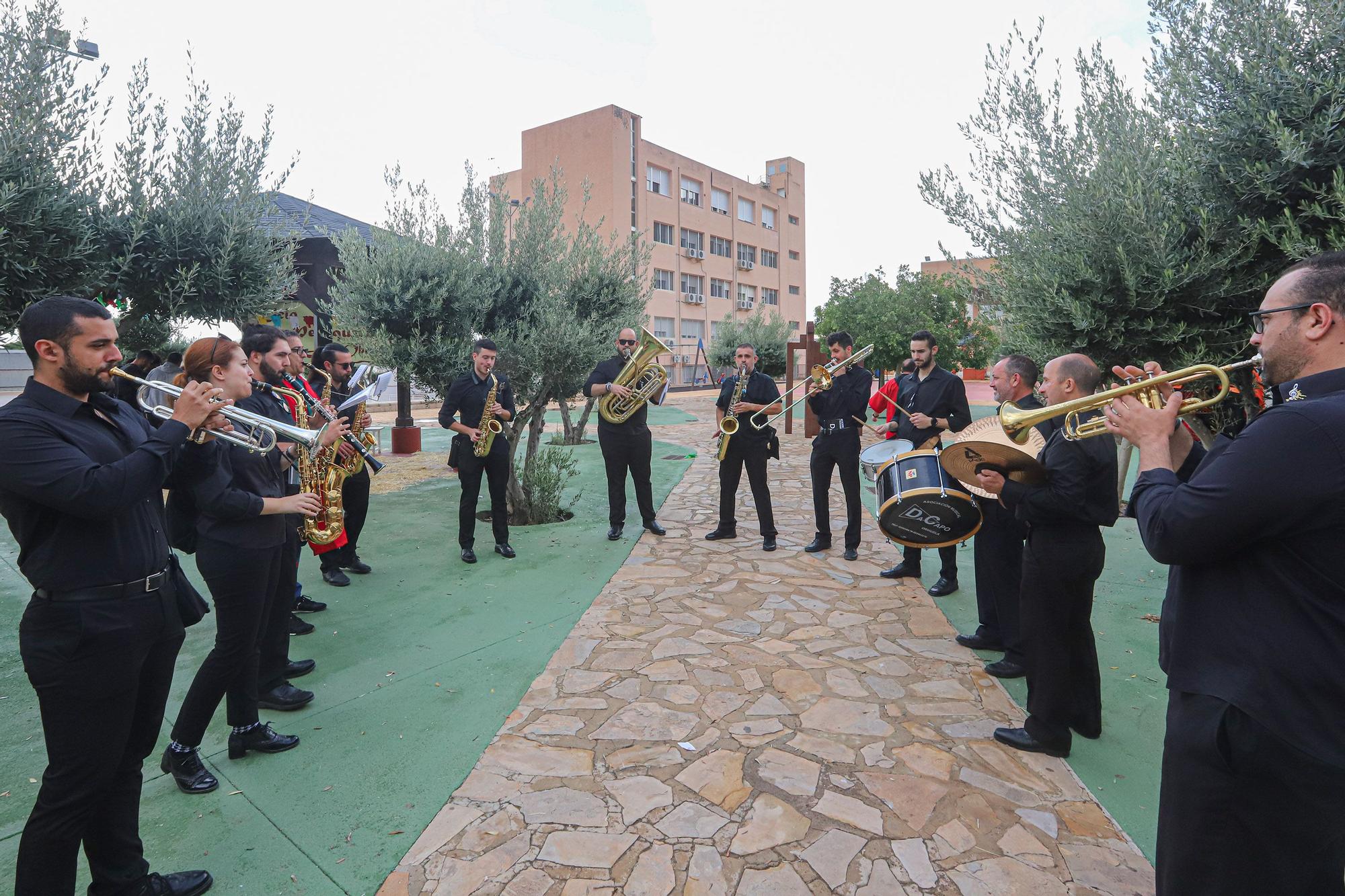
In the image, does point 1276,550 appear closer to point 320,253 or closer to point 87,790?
point 87,790

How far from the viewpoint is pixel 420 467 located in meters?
12.9

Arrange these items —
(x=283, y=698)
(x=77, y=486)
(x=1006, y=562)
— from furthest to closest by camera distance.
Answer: (x=1006, y=562)
(x=283, y=698)
(x=77, y=486)

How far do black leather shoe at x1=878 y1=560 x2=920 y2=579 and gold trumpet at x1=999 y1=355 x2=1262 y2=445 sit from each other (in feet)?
10.9

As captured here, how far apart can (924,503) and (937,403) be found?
2198 millimetres

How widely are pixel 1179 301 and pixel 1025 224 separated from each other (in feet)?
5.11

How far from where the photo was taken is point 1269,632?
1.75 m

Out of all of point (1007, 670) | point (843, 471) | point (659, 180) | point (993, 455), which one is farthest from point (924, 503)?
point (659, 180)

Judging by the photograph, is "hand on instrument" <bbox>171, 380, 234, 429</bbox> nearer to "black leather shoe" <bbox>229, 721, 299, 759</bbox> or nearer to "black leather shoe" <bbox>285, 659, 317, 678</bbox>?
"black leather shoe" <bbox>229, 721, 299, 759</bbox>

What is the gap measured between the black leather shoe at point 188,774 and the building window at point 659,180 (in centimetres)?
4396

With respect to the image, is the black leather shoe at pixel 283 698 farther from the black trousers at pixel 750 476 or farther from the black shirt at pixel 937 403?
the black shirt at pixel 937 403

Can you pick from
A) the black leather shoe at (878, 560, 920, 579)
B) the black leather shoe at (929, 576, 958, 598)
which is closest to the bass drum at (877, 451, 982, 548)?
the black leather shoe at (929, 576, 958, 598)

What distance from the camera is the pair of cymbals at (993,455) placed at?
3.46 meters

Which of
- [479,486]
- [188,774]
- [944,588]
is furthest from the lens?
[479,486]

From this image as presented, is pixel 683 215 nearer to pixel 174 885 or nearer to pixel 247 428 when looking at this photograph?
pixel 247 428
